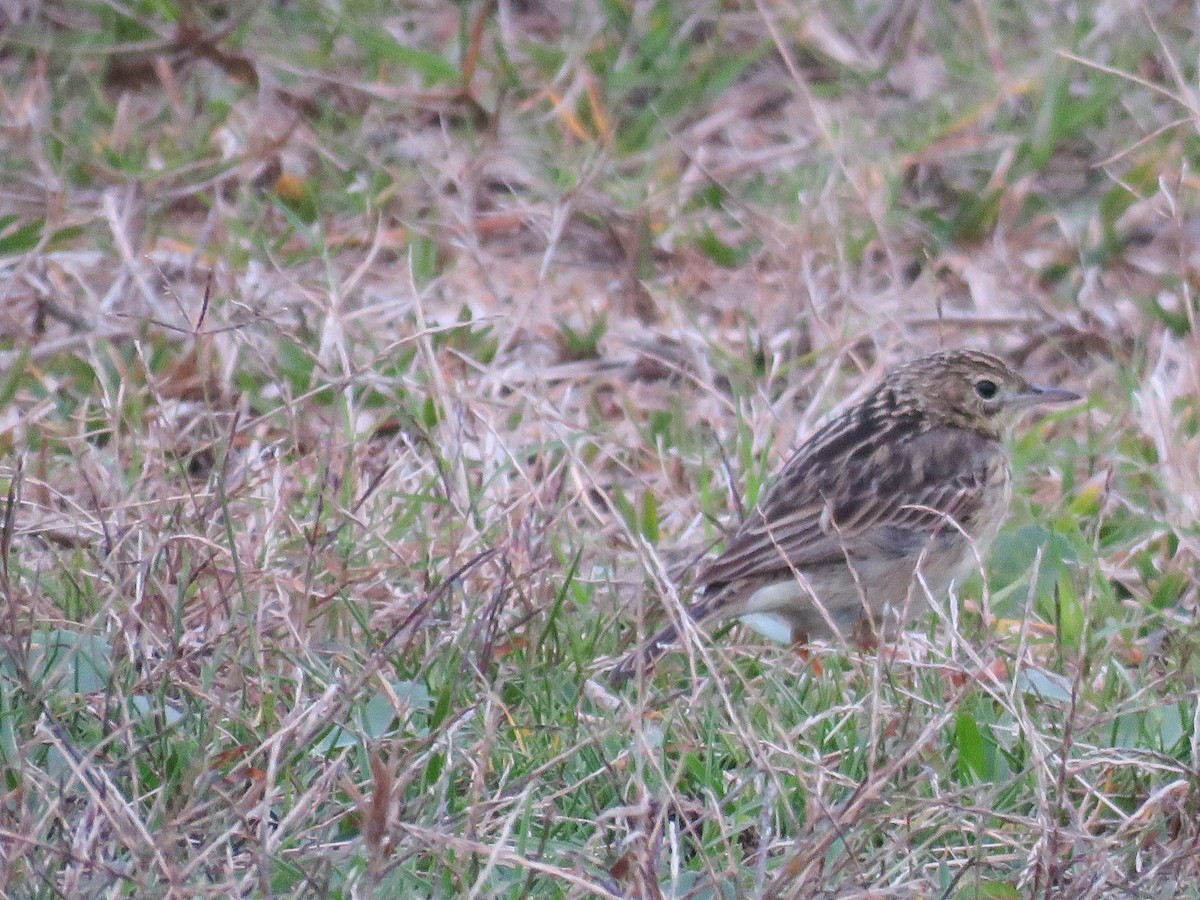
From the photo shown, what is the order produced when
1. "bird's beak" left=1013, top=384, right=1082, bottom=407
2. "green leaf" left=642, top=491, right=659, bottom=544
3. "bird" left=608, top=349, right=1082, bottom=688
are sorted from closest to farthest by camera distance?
"bird" left=608, top=349, right=1082, bottom=688 < "green leaf" left=642, top=491, right=659, bottom=544 < "bird's beak" left=1013, top=384, right=1082, bottom=407

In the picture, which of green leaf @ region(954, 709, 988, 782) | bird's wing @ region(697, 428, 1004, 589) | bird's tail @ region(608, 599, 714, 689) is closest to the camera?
green leaf @ region(954, 709, 988, 782)

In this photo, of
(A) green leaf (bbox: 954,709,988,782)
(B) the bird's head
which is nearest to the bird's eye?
(B) the bird's head

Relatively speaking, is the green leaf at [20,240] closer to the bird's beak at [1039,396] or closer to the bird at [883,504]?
the bird at [883,504]

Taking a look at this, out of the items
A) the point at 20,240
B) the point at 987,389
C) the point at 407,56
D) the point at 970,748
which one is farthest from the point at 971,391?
the point at 20,240

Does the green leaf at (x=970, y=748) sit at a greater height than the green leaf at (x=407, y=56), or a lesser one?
greater

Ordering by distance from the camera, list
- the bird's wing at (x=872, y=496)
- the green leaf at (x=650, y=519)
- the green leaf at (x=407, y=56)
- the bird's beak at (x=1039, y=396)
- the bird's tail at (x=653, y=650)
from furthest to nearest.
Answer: the green leaf at (x=407, y=56) → the bird's beak at (x=1039, y=396) → the green leaf at (x=650, y=519) → the bird's wing at (x=872, y=496) → the bird's tail at (x=653, y=650)

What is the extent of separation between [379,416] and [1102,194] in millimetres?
3703

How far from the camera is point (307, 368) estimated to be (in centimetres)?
713

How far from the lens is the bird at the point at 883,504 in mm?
5832

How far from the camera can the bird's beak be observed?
22.1 feet

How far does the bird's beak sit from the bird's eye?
0.07m

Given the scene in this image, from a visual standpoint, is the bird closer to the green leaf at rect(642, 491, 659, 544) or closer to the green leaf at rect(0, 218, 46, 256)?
the green leaf at rect(642, 491, 659, 544)

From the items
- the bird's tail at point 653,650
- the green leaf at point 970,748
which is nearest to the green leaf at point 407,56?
the bird's tail at point 653,650

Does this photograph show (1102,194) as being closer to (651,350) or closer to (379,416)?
(651,350)
